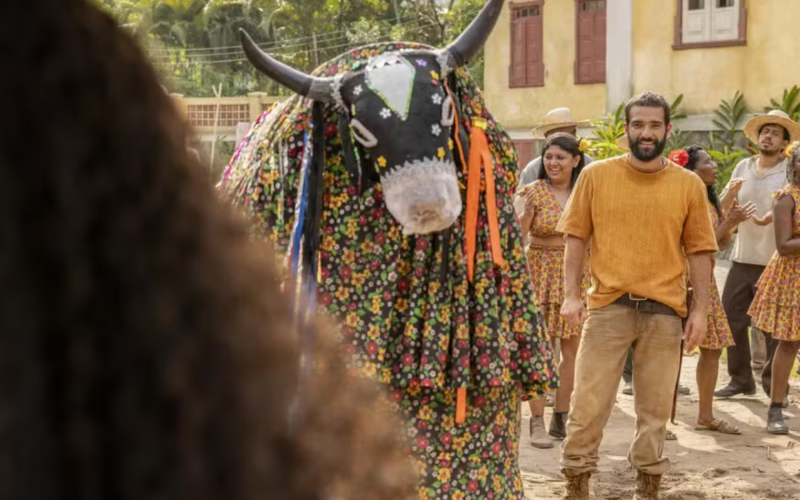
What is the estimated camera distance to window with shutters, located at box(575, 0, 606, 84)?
20.3 meters

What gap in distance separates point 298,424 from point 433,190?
111 inches

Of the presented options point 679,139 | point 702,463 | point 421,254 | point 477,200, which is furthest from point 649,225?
point 679,139

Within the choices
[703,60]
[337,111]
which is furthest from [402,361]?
[703,60]

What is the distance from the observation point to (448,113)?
365 cm

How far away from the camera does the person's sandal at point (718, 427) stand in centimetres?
703

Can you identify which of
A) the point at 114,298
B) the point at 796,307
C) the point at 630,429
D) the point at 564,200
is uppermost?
the point at 114,298

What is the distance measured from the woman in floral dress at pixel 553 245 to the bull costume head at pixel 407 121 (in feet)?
9.83

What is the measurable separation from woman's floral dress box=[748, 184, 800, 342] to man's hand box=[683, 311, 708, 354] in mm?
1987

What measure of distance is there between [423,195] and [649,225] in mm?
2180

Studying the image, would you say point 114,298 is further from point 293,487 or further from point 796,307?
point 796,307

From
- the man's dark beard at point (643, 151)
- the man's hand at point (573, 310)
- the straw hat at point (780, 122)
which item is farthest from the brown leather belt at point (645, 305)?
the straw hat at point (780, 122)

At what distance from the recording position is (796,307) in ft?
23.3

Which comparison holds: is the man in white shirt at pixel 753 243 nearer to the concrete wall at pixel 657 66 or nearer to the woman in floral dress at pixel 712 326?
the woman in floral dress at pixel 712 326

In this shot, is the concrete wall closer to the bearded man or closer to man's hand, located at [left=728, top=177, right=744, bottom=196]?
man's hand, located at [left=728, top=177, right=744, bottom=196]
